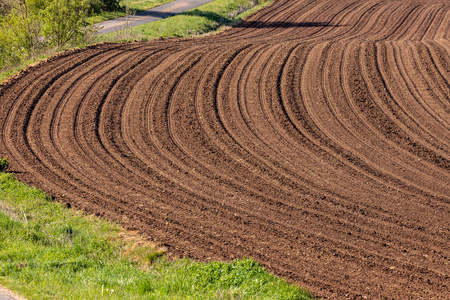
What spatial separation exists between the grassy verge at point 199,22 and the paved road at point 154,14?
7.63ft

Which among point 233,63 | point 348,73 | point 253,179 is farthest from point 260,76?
point 253,179

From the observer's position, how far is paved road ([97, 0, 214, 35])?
40.0 metres

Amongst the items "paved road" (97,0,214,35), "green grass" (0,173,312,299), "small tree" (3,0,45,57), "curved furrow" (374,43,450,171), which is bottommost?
"green grass" (0,173,312,299)

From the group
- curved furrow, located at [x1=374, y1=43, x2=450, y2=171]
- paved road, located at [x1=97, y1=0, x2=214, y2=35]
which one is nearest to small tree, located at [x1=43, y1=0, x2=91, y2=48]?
paved road, located at [x1=97, y1=0, x2=214, y2=35]

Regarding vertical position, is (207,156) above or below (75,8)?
below

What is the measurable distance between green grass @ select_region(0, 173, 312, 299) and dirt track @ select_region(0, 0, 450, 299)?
680 millimetres

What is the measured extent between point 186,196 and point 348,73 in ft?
41.5

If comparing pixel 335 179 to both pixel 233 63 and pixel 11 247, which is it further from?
pixel 233 63

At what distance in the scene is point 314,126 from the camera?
61.0 feet

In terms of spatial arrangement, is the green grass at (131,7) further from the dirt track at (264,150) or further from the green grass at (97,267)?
the green grass at (97,267)

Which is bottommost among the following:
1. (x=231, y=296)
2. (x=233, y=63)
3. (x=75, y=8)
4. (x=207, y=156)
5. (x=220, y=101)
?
(x=231, y=296)

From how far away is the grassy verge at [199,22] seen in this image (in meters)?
34.0

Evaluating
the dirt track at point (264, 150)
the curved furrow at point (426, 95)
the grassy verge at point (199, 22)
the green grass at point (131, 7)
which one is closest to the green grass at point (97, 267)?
the dirt track at point (264, 150)

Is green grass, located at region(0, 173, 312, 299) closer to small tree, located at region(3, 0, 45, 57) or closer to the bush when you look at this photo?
the bush
